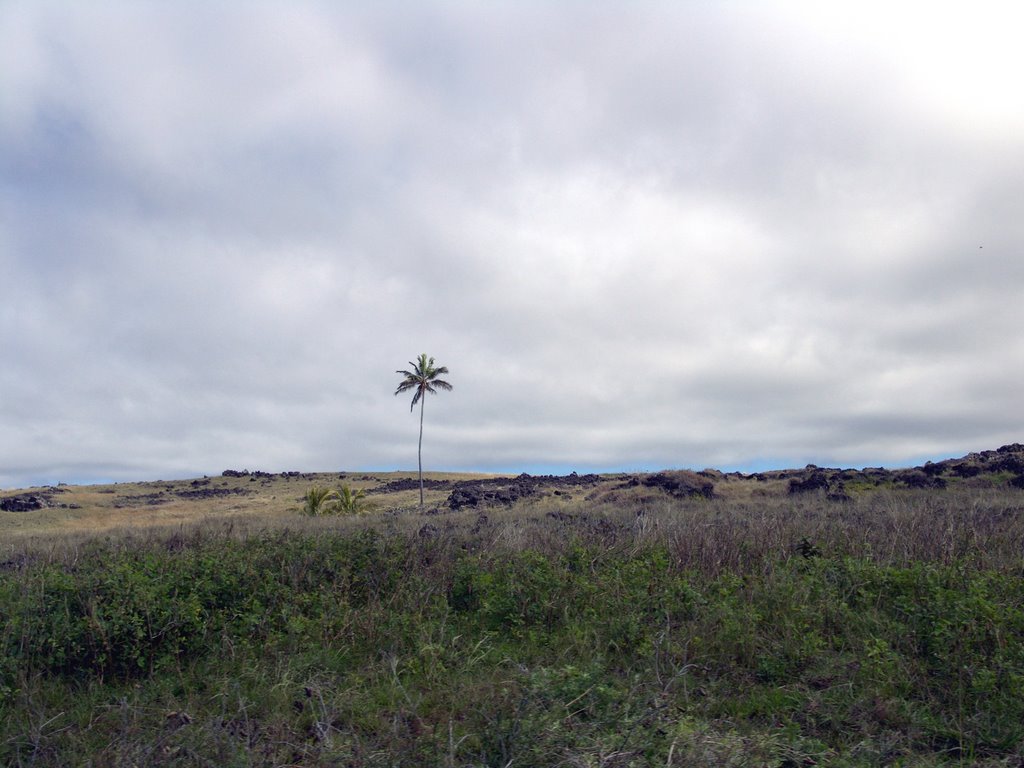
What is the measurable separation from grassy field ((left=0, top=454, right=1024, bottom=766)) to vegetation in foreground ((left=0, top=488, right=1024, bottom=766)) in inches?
1.0

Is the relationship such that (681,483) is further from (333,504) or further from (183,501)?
(183,501)

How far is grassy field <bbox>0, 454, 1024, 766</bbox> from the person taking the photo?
4.27 meters

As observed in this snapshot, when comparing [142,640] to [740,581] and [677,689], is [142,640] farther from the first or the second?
[740,581]

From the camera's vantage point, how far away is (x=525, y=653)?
251 inches

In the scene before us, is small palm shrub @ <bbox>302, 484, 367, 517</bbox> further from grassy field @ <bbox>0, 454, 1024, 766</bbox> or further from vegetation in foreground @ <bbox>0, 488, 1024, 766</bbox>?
vegetation in foreground @ <bbox>0, 488, 1024, 766</bbox>

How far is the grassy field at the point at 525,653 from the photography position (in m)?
4.27

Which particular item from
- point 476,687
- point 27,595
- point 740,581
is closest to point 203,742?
point 476,687

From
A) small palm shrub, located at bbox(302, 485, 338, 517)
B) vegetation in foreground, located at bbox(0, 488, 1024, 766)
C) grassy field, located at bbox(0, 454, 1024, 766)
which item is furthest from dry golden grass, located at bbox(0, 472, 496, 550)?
vegetation in foreground, located at bbox(0, 488, 1024, 766)

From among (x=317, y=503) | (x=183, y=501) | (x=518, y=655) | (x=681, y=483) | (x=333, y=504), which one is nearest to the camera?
(x=518, y=655)

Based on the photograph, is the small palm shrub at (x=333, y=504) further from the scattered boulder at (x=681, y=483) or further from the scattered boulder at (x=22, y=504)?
the scattered boulder at (x=22, y=504)

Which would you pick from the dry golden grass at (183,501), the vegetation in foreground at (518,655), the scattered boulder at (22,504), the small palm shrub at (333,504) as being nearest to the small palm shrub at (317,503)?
the small palm shrub at (333,504)

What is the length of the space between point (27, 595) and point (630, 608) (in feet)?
19.3

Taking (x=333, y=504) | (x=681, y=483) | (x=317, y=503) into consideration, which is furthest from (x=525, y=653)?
(x=333, y=504)

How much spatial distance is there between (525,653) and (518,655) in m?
0.08
